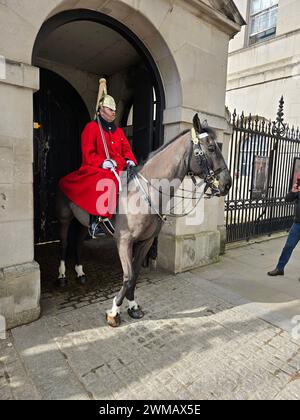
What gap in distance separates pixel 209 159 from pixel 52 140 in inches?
179

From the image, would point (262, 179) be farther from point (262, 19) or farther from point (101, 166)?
point (262, 19)

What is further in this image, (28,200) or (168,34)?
(168,34)

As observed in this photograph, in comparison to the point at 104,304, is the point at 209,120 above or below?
above

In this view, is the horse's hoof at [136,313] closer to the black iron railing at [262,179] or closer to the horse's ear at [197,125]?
the horse's ear at [197,125]

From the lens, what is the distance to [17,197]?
313 centimetres

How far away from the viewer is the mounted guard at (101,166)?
335cm

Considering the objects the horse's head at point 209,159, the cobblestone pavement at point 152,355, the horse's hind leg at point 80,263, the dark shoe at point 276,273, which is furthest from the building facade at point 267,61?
the cobblestone pavement at point 152,355

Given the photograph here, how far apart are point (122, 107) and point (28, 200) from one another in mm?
4455

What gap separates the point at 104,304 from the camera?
3.79 m

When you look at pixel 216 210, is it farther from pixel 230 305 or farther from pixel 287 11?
pixel 287 11

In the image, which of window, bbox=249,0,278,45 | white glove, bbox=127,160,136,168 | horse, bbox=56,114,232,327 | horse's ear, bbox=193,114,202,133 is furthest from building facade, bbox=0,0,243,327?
window, bbox=249,0,278,45

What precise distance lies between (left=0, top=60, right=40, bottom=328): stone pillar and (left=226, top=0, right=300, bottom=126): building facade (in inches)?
425
